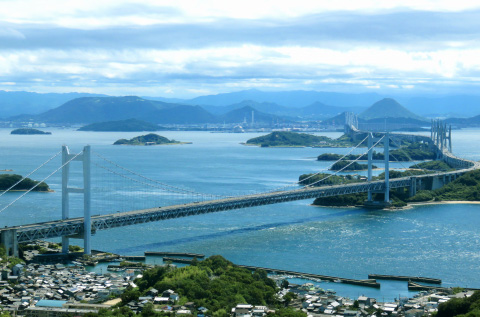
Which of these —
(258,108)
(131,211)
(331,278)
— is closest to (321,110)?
(258,108)

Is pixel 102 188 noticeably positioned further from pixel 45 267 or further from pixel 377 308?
pixel 377 308

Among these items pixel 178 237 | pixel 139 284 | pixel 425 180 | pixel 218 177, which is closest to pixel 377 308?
pixel 139 284

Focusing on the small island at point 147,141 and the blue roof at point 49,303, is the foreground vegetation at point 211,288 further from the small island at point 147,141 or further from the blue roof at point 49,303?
the small island at point 147,141

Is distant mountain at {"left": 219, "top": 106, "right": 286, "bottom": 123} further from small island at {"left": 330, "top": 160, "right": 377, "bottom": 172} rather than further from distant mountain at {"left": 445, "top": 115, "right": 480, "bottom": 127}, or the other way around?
small island at {"left": 330, "top": 160, "right": 377, "bottom": 172}

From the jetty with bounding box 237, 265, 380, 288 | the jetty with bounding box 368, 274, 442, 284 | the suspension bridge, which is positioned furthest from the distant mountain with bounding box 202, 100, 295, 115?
the jetty with bounding box 368, 274, 442, 284

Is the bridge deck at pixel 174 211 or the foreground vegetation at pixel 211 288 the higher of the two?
the bridge deck at pixel 174 211

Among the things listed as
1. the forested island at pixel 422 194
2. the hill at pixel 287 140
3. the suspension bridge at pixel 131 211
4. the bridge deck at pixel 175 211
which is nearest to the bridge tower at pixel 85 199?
the suspension bridge at pixel 131 211
